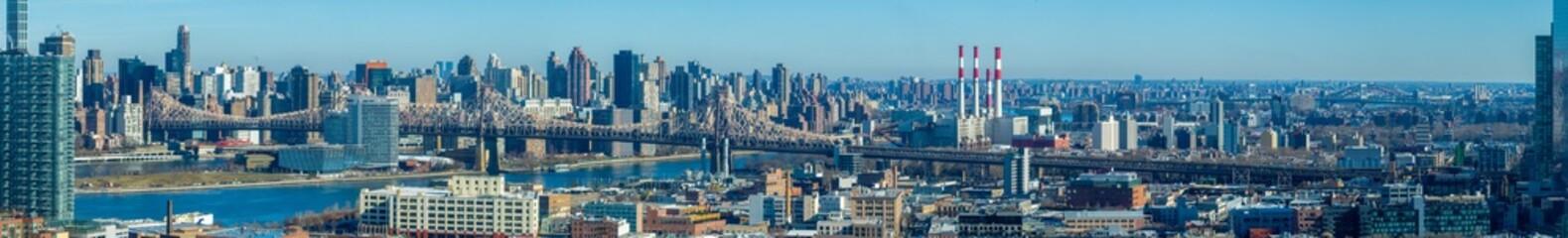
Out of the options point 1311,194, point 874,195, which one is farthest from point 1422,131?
point 874,195

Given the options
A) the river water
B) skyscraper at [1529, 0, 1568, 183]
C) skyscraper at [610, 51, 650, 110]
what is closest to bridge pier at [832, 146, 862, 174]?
the river water

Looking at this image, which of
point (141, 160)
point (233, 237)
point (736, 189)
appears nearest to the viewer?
point (233, 237)

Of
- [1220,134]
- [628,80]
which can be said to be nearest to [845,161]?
[1220,134]

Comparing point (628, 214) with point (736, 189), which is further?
point (736, 189)

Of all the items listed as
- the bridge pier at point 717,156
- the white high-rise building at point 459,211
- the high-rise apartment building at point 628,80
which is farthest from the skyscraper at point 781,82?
the white high-rise building at point 459,211

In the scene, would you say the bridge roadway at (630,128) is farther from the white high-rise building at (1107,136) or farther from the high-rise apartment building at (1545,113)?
the high-rise apartment building at (1545,113)

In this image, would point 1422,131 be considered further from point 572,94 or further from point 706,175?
point 572,94

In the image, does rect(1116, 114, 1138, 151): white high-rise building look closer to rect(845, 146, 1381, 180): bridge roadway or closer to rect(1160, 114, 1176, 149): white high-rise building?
rect(1160, 114, 1176, 149): white high-rise building

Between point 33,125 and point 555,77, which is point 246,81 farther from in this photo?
point 33,125
